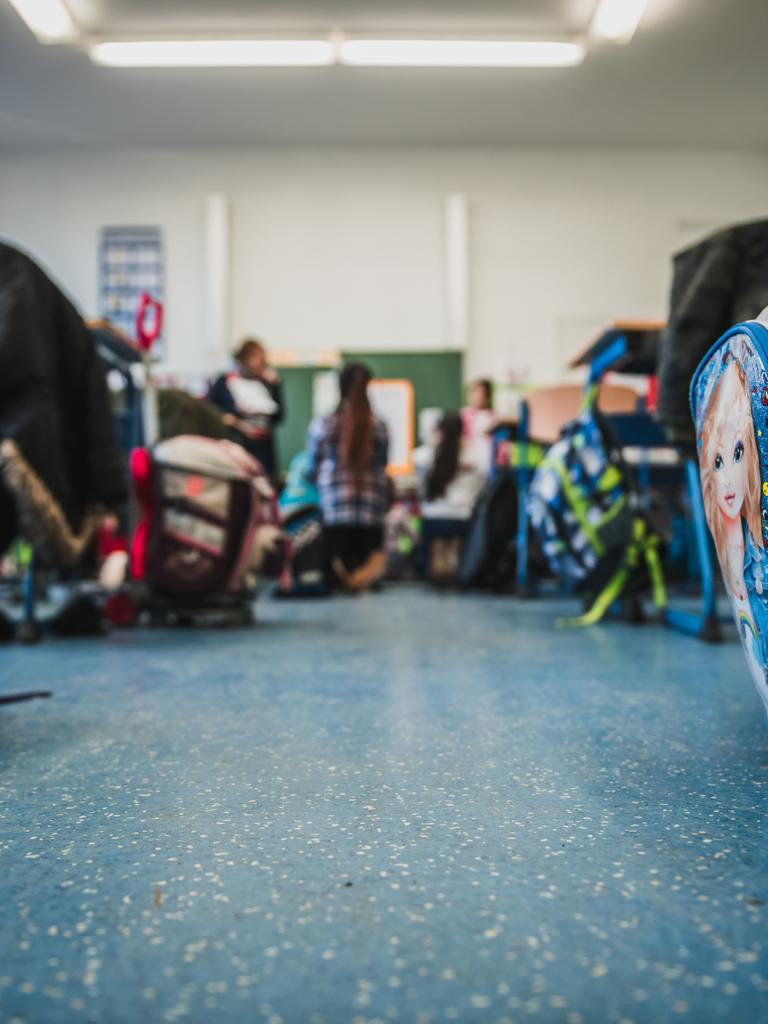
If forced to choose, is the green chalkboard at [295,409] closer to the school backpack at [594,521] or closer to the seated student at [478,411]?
the seated student at [478,411]

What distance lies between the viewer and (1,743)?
1.03 metres

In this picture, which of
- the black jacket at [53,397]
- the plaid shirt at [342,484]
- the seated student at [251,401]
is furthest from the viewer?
the seated student at [251,401]

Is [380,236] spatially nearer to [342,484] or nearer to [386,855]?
[342,484]

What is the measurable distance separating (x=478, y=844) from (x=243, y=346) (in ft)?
12.8

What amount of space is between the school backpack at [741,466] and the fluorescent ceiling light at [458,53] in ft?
18.2

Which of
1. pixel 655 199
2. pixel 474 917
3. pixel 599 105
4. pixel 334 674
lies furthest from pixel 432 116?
pixel 474 917

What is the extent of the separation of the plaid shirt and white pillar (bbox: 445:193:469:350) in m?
3.35

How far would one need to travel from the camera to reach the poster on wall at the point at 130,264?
7270 mm

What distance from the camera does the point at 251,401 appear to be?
4.20 m

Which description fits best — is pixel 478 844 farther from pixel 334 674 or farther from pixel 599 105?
pixel 599 105

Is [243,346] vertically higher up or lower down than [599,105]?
lower down

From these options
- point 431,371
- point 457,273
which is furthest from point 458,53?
point 431,371

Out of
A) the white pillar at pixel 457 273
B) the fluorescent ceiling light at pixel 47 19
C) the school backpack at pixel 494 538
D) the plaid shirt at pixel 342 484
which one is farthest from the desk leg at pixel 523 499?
the fluorescent ceiling light at pixel 47 19

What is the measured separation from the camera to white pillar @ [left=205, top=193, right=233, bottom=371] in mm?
7133
